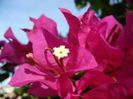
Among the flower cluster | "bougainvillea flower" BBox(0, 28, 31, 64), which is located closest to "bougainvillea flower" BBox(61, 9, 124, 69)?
the flower cluster

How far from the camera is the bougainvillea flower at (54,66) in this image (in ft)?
2.67

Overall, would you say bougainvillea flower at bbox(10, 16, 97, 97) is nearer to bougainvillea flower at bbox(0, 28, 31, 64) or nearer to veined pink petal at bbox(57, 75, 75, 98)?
veined pink petal at bbox(57, 75, 75, 98)

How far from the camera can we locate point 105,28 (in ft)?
2.88

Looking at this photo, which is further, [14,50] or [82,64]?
[14,50]

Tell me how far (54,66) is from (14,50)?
36 cm

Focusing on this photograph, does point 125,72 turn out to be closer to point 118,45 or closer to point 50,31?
point 118,45

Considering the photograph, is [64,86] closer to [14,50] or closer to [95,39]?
[95,39]

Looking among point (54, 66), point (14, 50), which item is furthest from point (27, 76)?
point (14, 50)

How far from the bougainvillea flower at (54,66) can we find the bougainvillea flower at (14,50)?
0.22 metres

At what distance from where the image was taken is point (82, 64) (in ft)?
2.67

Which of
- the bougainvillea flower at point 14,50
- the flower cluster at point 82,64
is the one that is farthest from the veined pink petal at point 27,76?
the bougainvillea flower at point 14,50

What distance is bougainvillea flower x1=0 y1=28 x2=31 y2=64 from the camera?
1.08m

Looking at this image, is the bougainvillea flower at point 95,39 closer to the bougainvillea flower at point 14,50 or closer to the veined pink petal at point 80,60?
the veined pink petal at point 80,60

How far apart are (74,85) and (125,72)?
0.10m
